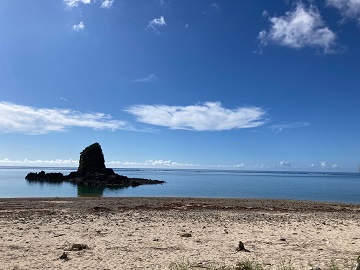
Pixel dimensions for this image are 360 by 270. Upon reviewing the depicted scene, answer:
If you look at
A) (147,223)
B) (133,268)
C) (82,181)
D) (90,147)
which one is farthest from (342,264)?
(90,147)

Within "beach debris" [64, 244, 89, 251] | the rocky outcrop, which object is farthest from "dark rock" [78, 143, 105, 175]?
"beach debris" [64, 244, 89, 251]

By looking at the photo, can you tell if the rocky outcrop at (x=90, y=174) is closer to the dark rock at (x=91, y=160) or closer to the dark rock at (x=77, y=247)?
the dark rock at (x=91, y=160)

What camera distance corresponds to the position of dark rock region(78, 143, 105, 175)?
130m

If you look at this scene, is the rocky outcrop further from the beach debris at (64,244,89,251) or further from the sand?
the beach debris at (64,244,89,251)

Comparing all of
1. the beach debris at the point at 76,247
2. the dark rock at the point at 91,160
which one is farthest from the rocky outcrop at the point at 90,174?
the beach debris at the point at 76,247

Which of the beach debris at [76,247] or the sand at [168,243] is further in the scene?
the beach debris at [76,247]

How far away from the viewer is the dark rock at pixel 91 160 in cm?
13038

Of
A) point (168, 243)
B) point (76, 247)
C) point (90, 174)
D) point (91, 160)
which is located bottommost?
point (90, 174)

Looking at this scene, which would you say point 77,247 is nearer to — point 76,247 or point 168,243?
point 76,247

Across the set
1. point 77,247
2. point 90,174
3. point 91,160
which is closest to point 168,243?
point 77,247

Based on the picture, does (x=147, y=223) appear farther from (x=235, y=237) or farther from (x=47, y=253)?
(x=47, y=253)

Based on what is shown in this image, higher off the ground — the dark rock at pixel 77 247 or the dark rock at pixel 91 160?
the dark rock at pixel 91 160

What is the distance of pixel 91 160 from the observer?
132250 mm

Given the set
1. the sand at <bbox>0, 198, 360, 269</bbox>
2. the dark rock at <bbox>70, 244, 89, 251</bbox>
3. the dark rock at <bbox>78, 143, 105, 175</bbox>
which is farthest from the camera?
the dark rock at <bbox>78, 143, 105, 175</bbox>
